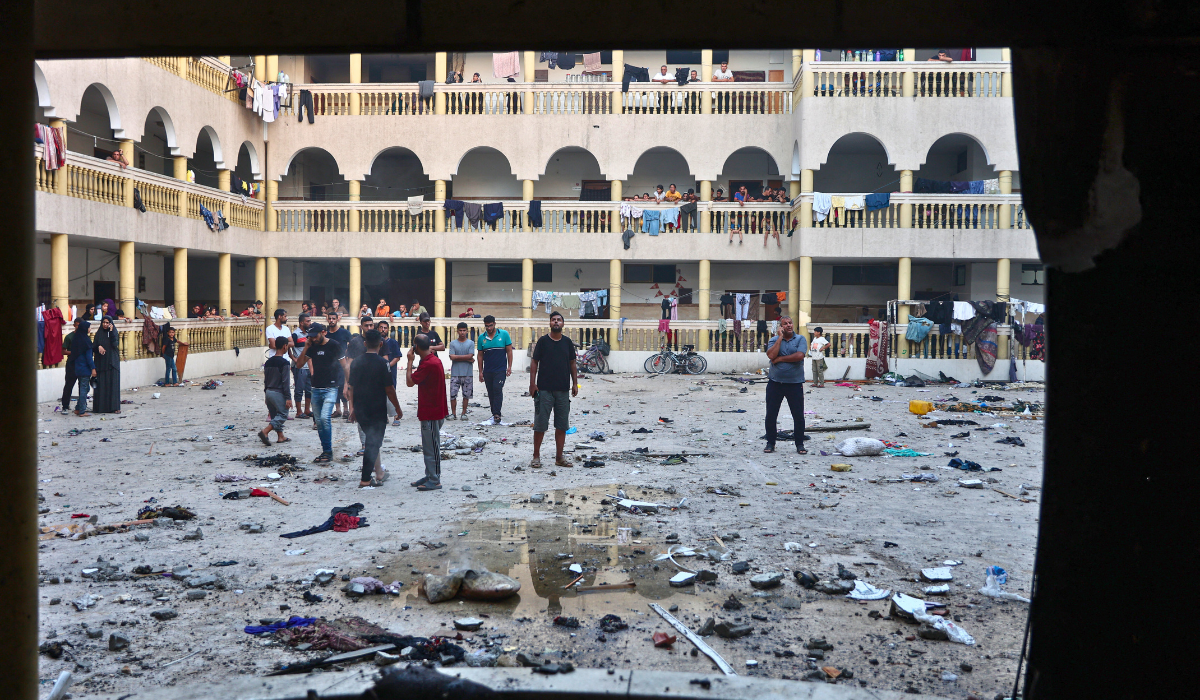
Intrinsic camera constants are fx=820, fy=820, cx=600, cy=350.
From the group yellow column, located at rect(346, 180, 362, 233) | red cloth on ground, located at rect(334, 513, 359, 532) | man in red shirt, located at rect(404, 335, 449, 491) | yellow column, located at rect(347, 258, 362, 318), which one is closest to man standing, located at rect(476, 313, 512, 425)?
man in red shirt, located at rect(404, 335, 449, 491)

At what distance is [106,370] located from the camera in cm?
1403

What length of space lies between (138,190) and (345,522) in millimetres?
15104

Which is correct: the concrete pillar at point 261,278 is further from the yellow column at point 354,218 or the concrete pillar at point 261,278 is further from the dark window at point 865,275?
the dark window at point 865,275

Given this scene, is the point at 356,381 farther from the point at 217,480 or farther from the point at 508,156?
the point at 508,156

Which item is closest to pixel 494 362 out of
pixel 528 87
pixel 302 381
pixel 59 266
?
pixel 302 381

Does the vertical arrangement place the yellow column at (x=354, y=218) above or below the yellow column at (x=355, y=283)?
above

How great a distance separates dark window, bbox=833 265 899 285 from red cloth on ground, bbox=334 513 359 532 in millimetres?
21656

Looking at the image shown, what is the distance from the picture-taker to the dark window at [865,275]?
25984 mm

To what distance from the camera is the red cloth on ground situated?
280 inches

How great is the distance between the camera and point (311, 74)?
27.2 meters

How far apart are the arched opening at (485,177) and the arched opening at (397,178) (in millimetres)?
1344

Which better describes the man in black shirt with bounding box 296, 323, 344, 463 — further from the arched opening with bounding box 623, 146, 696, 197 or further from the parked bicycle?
the arched opening with bounding box 623, 146, 696, 197

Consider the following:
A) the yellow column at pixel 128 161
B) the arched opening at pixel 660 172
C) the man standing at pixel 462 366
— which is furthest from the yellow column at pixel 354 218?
the man standing at pixel 462 366

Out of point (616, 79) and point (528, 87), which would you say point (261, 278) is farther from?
point (616, 79)
